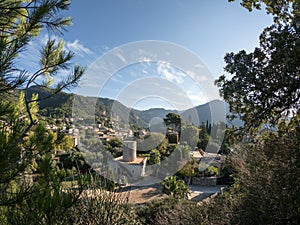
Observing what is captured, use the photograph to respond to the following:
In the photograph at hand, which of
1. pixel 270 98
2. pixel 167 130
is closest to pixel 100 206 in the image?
pixel 270 98

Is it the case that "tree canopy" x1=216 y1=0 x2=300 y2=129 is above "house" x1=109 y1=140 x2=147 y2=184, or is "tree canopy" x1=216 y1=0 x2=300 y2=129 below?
above

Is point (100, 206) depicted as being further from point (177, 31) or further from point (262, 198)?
point (177, 31)

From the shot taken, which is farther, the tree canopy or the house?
the house

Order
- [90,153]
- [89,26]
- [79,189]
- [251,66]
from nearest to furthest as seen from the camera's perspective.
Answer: [79,189] < [251,66] < [89,26] < [90,153]

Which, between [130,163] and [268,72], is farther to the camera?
[130,163]

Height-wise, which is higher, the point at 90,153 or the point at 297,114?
the point at 297,114

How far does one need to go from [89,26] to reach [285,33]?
4.06m

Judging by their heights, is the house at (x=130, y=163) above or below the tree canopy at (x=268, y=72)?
below

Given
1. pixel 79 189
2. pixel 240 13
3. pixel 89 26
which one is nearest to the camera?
pixel 79 189

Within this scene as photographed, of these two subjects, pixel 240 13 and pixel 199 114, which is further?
pixel 199 114

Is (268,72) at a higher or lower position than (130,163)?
higher

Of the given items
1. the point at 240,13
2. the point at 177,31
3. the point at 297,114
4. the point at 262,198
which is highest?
the point at 177,31

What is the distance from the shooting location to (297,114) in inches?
111

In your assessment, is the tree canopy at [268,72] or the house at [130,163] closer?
the tree canopy at [268,72]
